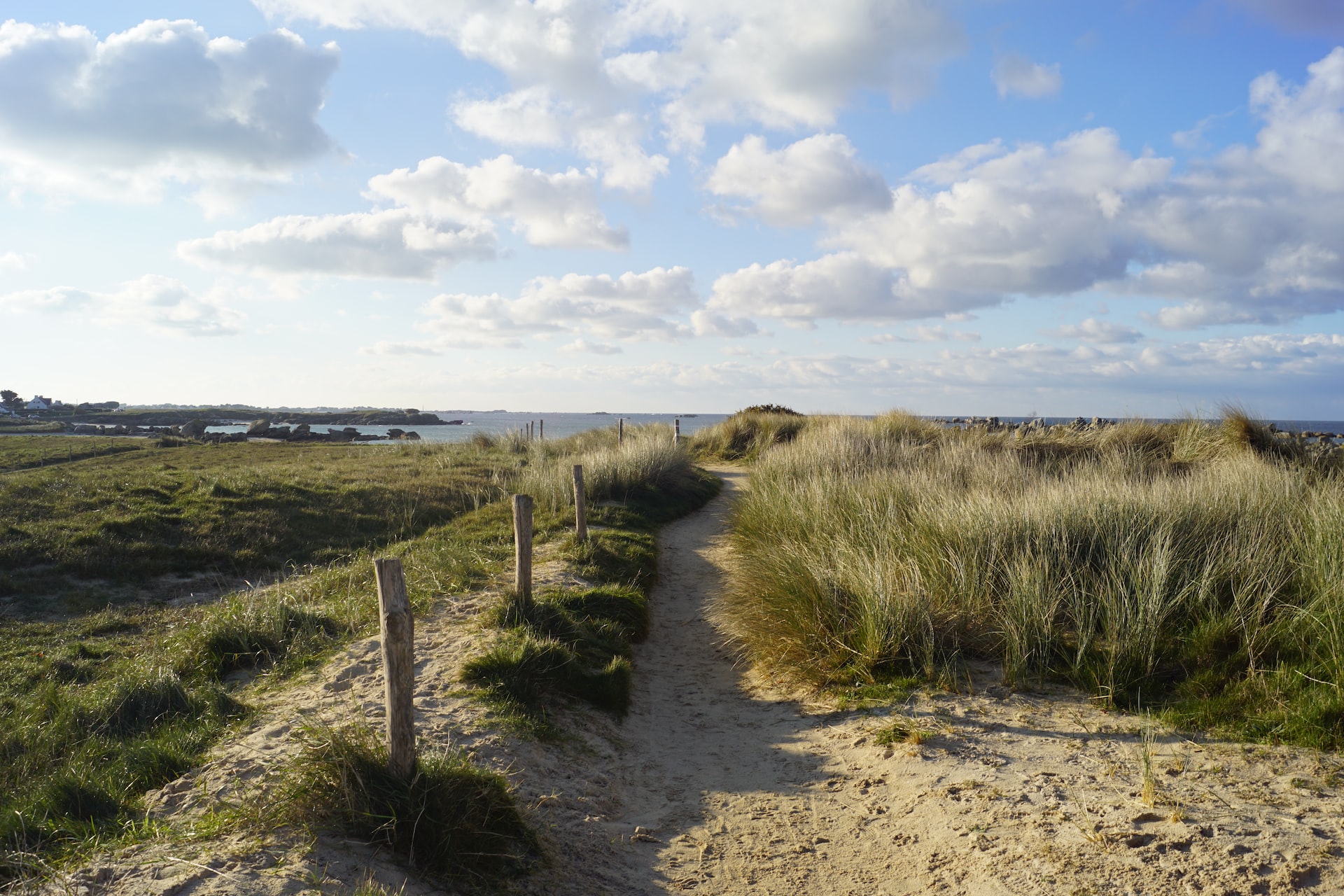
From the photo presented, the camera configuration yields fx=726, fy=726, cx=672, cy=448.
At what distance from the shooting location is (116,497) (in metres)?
14.5

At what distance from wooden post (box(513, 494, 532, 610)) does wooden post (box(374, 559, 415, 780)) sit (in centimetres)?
330

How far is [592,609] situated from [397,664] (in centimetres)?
463

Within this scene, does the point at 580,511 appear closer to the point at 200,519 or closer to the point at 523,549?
the point at 523,549

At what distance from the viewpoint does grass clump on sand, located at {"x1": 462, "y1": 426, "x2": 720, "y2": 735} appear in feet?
19.3

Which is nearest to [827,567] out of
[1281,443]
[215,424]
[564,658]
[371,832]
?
[564,658]

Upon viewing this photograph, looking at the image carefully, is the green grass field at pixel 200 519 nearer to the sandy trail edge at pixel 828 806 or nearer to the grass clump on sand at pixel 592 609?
the grass clump on sand at pixel 592 609

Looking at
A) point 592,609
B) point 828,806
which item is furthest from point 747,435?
point 828,806

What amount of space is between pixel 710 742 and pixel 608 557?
15.7 ft

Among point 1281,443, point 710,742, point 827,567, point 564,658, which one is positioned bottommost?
point 710,742

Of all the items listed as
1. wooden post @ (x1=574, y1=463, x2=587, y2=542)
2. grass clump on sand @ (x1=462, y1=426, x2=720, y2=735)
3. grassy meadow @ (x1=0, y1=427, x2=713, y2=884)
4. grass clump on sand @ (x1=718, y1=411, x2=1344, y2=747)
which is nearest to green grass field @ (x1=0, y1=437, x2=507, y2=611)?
grassy meadow @ (x1=0, y1=427, x2=713, y2=884)

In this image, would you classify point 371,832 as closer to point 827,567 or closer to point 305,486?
point 827,567

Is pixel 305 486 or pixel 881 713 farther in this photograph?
pixel 305 486

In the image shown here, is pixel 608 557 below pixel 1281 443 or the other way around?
below

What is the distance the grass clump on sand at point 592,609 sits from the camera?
5891 mm
